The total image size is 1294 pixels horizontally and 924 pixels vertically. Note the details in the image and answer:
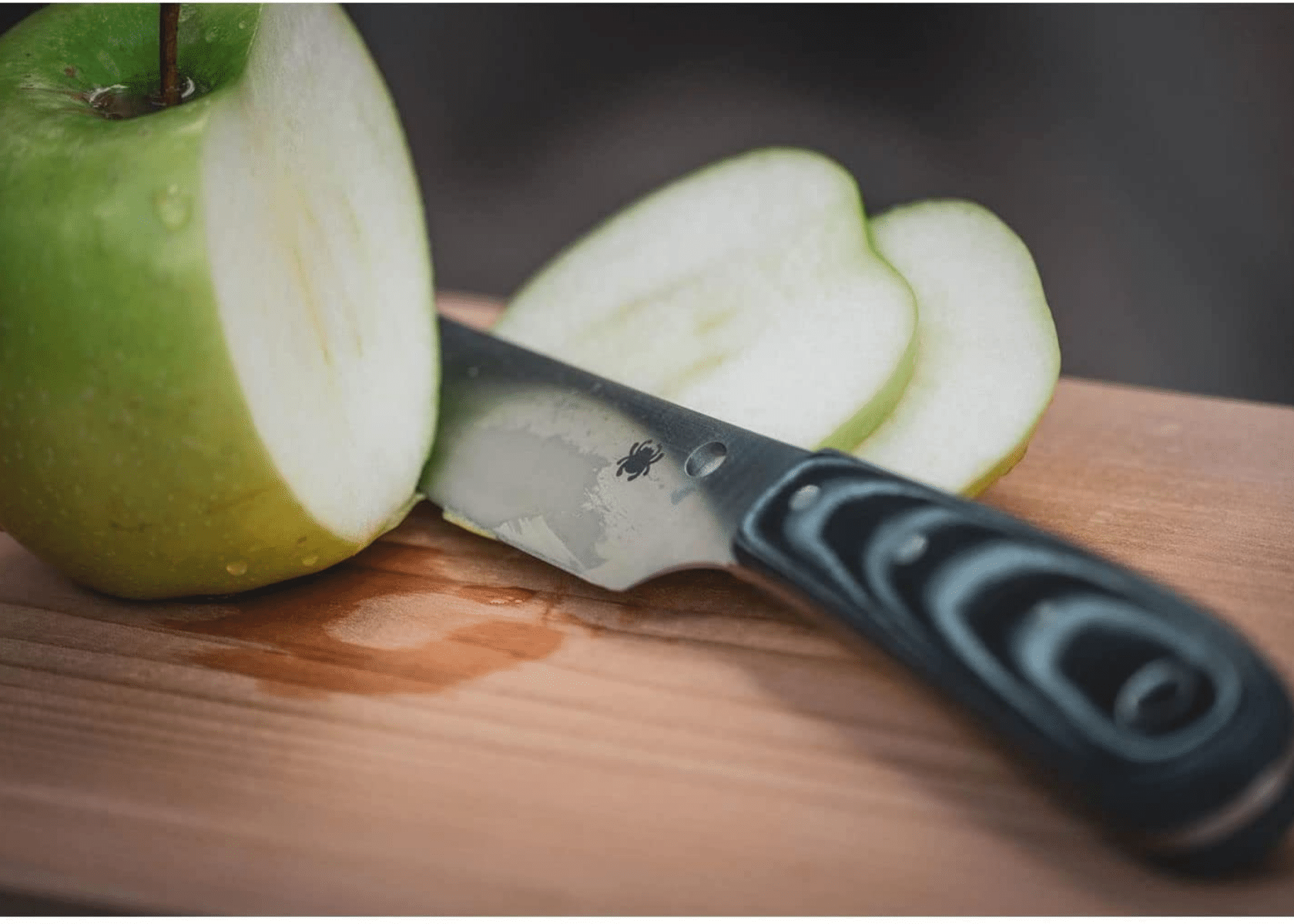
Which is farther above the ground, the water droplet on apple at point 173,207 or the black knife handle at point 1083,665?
the water droplet on apple at point 173,207

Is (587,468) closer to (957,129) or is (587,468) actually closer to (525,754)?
(525,754)

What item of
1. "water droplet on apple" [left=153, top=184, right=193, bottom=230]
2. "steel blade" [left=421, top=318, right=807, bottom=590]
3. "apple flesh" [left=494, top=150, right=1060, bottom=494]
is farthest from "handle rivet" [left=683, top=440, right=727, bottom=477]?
"water droplet on apple" [left=153, top=184, right=193, bottom=230]

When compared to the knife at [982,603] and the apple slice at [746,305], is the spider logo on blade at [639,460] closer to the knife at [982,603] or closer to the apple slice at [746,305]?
the knife at [982,603]

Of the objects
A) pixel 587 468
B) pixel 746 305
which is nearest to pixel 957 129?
pixel 746 305

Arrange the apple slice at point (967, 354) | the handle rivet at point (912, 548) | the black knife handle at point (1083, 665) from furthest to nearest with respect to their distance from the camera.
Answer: the apple slice at point (967, 354) → the handle rivet at point (912, 548) → the black knife handle at point (1083, 665)

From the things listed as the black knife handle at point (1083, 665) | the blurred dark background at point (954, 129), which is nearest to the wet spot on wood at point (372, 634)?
the black knife handle at point (1083, 665)

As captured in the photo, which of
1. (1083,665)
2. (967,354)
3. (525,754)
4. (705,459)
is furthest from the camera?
(967,354)
